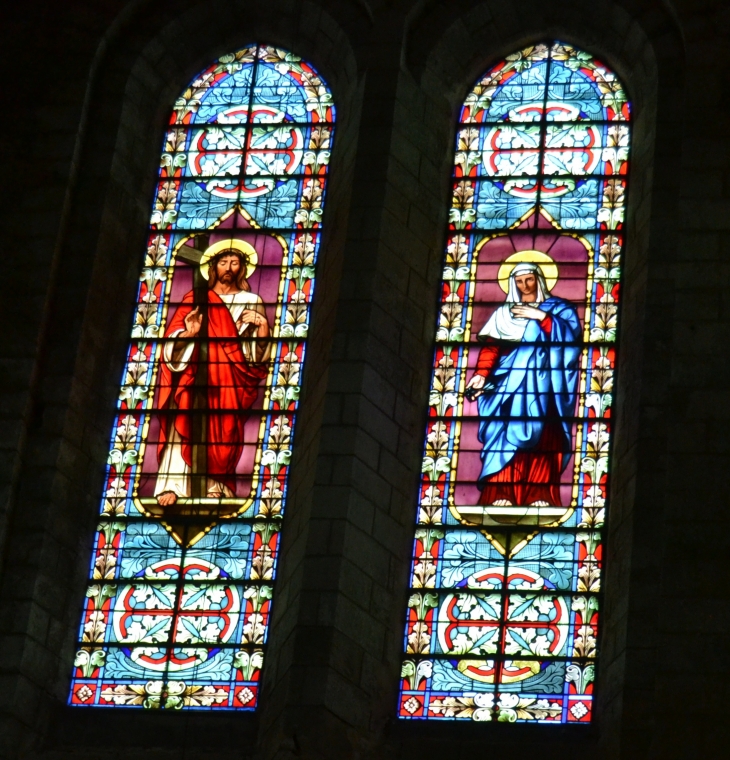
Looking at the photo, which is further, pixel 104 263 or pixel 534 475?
pixel 104 263

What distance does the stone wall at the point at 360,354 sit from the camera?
1480 centimetres

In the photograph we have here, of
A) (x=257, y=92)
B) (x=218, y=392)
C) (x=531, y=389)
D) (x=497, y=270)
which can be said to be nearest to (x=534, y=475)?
(x=531, y=389)

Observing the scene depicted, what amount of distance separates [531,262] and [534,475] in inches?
68.1

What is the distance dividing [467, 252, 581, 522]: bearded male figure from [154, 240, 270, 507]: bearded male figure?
163 centimetres

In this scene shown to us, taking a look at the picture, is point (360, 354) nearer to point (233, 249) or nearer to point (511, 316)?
point (511, 316)

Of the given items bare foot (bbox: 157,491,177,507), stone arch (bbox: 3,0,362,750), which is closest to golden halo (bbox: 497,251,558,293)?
stone arch (bbox: 3,0,362,750)

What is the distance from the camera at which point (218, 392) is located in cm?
1670

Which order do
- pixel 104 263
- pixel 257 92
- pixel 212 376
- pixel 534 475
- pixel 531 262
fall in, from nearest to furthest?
1. pixel 534 475
2. pixel 212 376
3. pixel 531 262
4. pixel 104 263
5. pixel 257 92

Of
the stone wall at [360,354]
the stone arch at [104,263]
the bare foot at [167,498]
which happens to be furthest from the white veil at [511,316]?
the bare foot at [167,498]

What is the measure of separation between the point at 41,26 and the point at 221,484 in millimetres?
3967

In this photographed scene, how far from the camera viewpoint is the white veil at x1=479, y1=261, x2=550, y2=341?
54.5 feet

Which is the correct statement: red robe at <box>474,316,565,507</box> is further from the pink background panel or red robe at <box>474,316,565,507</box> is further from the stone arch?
the stone arch

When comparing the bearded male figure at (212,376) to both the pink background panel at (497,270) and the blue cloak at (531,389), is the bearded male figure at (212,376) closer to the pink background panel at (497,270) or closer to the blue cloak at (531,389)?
the pink background panel at (497,270)

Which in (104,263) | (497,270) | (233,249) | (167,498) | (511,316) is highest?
(233,249)
